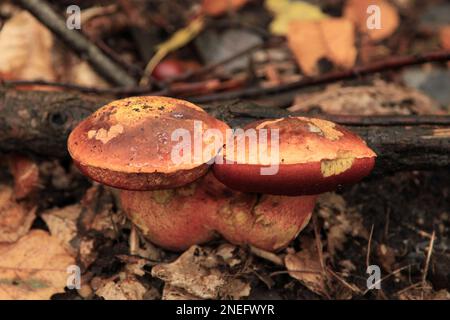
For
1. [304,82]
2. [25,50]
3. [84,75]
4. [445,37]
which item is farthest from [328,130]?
[445,37]

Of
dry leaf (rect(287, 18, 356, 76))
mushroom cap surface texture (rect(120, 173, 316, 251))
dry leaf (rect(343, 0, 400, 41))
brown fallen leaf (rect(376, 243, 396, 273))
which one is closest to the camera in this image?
mushroom cap surface texture (rect(120, 173, 316, 251))

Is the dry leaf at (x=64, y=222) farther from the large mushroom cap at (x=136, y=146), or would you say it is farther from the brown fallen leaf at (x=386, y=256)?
the brown fallen leaf at (x=386, y=256)

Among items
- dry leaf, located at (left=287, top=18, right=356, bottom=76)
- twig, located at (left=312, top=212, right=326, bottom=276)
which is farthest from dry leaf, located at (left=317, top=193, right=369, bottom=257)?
dry leaf, located at (left=287, top=18, right=356, bottom=76)

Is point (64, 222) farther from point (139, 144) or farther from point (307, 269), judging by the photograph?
point (307, 269)

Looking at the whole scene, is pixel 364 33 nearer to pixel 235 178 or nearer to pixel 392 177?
pixel 392 177

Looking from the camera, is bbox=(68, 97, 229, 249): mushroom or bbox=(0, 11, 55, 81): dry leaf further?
bbox=(0, 11, 55, 81): dry leaf

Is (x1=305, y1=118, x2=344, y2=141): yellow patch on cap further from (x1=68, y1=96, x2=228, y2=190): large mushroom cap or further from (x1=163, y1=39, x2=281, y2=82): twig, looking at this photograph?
(x1=163, y1=39, x2=281, y2=82): twig

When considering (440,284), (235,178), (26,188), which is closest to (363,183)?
(440,284)
